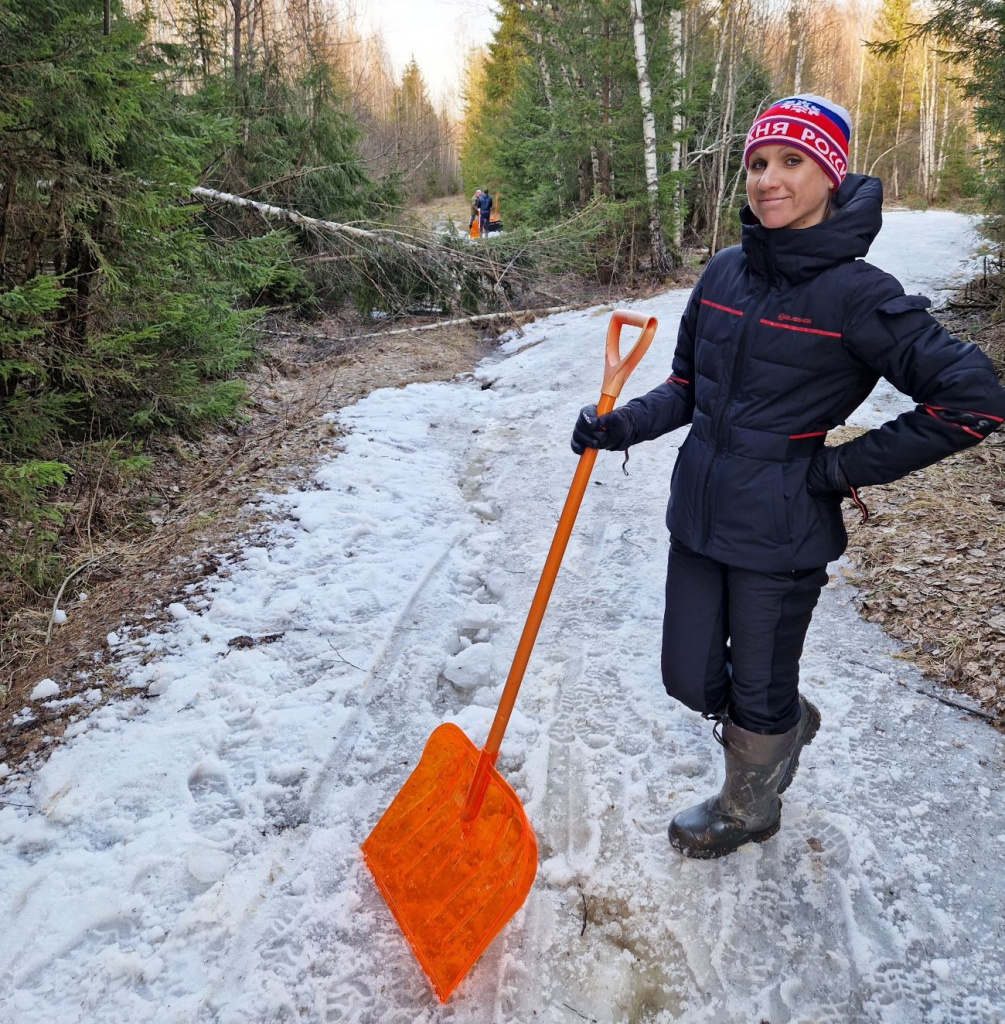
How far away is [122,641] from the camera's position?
10.6 feet

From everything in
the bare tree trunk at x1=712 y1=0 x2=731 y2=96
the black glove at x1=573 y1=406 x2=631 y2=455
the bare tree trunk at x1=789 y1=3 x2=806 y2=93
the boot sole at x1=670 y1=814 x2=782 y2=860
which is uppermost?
the bare tree trunk at x1=789 y1=3 x2=806 y2=93

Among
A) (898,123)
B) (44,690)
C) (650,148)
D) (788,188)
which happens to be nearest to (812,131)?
(788,188)

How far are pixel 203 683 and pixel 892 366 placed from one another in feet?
9.57

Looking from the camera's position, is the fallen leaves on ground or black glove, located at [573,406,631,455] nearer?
black glove, located at [573,406,631,455]

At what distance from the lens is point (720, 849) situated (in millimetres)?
2215

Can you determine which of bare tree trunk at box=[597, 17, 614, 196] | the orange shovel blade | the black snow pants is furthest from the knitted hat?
bare tree trunk at box=[597, 17, 614, 196]

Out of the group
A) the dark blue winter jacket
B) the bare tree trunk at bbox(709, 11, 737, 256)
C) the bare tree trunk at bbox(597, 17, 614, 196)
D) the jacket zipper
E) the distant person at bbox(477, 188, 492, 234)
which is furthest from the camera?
the distant person at bbox(477, 188, 492, 234)

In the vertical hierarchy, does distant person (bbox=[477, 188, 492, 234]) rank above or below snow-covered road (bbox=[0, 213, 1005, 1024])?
above

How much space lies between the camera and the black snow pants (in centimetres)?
194

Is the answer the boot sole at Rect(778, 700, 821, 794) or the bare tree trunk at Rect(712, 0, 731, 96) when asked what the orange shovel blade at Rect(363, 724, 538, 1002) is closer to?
the boot sole at Rect(778, 700, 821, 794)

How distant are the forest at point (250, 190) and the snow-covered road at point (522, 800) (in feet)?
4.11

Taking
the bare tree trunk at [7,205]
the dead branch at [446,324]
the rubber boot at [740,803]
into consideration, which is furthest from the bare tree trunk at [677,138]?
the rubber boot at [740,803]

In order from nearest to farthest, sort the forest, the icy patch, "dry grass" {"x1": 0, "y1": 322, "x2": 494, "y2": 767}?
the icy patch
"dry grass" {"x1": 0, "y1": 322, "x2": 494, "y2": 767}
the forest

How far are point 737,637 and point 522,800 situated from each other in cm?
109
